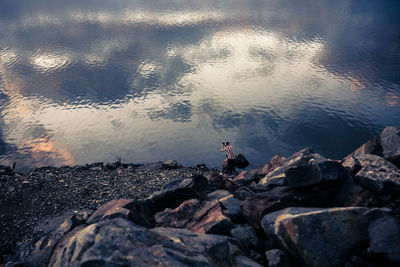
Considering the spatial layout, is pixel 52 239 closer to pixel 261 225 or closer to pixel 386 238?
pixel 261 225

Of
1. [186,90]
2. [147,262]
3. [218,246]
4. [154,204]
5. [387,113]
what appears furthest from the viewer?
[186,90]

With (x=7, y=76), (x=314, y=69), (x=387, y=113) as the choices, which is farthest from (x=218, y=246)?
(x=7, y=76)

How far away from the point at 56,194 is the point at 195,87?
125ft

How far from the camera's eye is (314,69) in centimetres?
5941

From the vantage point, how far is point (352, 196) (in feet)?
36.4

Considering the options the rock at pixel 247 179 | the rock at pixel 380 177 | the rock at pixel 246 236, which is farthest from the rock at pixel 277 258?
the rock at pixel 247 179

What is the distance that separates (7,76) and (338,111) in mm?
78279

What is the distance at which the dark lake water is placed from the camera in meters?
36.3

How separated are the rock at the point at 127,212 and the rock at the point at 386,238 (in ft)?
28.3

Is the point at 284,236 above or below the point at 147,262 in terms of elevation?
below

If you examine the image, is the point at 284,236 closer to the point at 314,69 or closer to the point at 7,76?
the point at 314,69

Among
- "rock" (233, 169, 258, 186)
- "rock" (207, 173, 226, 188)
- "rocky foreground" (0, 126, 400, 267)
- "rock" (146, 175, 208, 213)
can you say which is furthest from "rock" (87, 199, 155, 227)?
"rock" (233, 169, 258, 186)

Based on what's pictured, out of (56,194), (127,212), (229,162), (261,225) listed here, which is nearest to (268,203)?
(261,225)

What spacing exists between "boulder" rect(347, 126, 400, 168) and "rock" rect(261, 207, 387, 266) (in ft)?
17.3
